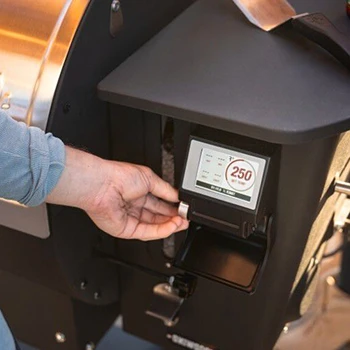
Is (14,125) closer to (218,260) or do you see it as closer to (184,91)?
(184,91)

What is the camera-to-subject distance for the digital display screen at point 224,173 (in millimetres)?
691

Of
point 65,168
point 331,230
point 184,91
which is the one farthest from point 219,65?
point 331,230

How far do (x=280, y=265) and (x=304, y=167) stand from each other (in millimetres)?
166

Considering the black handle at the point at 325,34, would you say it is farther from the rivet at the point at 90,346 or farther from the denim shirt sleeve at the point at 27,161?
the rivet at the point at 90,346

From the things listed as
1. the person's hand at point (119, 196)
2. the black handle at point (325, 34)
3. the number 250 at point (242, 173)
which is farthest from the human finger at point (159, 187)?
the black handle at point (325, 34)

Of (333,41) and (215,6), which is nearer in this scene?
(333,41)

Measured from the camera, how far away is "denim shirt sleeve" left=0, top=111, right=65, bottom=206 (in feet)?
2.08

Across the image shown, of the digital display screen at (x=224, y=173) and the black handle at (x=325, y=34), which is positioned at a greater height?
the black handle at (x=325, y=34)

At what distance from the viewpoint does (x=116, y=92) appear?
721 millimetres

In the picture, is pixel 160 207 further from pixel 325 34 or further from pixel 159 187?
pixel 325 34

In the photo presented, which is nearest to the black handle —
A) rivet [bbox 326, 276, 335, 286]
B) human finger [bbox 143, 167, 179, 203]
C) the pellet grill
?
the pellet grill

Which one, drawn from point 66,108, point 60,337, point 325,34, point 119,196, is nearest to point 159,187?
point 119,196

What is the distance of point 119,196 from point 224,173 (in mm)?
147

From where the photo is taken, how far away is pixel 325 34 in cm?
70
